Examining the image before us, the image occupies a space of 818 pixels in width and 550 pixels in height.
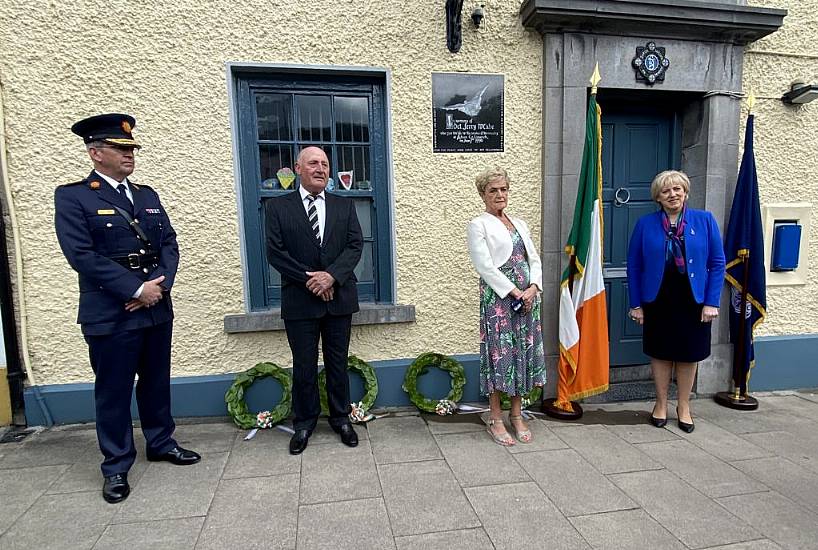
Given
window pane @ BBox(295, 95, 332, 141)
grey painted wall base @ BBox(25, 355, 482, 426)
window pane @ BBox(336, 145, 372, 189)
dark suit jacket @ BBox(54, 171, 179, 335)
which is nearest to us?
dark suit jacket @ BBox(54, 171, 179, 335)

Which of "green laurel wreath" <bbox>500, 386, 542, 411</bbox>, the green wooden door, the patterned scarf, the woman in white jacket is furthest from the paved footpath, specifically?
the patterned scarf

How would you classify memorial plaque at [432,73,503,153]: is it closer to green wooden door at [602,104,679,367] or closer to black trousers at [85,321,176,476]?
green wooden door at [602,104,679,367]

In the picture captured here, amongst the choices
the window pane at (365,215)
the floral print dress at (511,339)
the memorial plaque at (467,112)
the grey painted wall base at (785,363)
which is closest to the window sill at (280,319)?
the window pane at (365,215)

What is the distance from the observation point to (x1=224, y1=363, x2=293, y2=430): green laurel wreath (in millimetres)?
3336

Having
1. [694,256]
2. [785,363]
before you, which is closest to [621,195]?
[694,256]

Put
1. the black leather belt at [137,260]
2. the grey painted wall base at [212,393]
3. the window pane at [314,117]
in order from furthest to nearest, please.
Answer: the window pane at [314,117] < the grey painted wall base at [212,393] < the black leather belt at [137,260]

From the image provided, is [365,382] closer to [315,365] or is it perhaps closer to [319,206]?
[315,365]

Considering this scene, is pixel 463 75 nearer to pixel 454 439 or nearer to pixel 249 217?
pixel 249 217

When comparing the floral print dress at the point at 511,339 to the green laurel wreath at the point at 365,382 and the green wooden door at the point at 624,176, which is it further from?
the green wooden door at the point at 624,176

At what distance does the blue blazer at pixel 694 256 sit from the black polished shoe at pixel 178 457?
333 cm

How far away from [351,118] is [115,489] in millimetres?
2949

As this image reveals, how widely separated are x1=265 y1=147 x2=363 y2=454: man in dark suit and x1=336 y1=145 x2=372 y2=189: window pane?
625 millimetres

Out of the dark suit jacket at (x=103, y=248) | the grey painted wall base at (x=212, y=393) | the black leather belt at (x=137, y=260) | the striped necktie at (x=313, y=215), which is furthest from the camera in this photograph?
the grey painted wall base at (x=212, y=393)

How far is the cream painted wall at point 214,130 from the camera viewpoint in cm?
307
